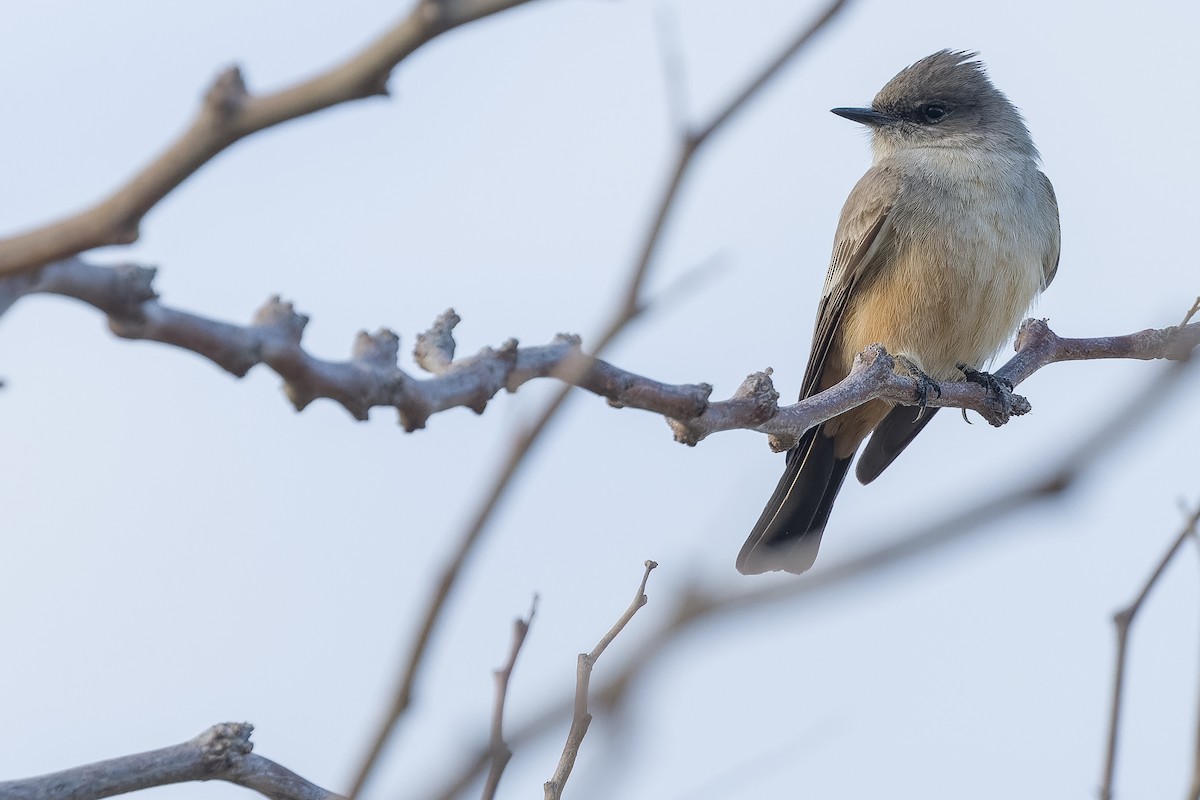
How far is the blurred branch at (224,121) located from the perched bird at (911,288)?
5.12 meters

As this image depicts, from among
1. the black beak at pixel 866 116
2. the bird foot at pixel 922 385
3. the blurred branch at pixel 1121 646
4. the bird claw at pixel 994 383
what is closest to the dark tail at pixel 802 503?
the bird foot at pixel 922 385

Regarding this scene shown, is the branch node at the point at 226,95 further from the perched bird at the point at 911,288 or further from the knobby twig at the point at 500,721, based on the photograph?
the perched bird at the point at 911,288

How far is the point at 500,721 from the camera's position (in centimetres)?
149

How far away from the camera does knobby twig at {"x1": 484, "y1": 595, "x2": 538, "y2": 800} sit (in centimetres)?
125

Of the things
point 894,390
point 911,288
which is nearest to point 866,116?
point 911,288

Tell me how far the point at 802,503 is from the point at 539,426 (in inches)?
239

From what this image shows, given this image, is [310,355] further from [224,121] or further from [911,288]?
[911,288]

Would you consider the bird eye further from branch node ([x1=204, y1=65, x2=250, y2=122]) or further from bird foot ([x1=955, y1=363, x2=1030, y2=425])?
branch node ([x1=204, y1=65, x2=250, y2=122])

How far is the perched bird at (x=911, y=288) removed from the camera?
6.78 meters

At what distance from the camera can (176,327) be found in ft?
6.77

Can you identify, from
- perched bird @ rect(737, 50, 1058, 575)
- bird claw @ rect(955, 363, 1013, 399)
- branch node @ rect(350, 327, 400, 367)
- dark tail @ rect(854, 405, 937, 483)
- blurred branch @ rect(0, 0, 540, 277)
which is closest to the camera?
blurred branch @ rect(0, 0, 540, 277)


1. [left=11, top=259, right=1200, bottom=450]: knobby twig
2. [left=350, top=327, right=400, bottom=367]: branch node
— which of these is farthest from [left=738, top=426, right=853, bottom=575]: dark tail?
[left=350, top=327, right=400, bottom=367]: branch node

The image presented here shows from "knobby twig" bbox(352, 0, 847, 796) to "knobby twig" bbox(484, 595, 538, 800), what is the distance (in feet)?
0.36

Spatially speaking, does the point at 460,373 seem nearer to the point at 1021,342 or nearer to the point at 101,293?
the point at 101,293
